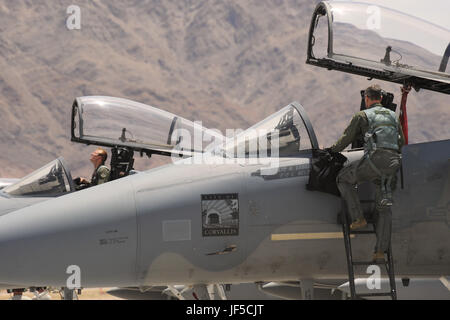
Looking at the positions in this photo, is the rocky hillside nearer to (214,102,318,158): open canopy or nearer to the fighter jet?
(214,102,318,158): open canopy

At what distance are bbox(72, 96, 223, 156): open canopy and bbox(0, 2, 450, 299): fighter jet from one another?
6.03m

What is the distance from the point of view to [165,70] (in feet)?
375

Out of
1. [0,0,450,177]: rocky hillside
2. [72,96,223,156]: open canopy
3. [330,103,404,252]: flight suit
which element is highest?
[0,0,450,177]: rocky hillside

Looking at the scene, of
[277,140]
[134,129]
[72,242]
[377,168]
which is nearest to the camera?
[72,242]

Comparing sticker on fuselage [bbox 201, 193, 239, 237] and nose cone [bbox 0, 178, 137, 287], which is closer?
nose cone [bbox 0, 178, 137, 287]

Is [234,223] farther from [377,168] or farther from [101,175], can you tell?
[101,175]

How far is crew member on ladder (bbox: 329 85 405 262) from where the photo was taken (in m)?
7.11

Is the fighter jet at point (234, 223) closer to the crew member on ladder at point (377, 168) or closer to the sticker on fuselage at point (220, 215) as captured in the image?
the sticker on fuselage at point (220, 215)

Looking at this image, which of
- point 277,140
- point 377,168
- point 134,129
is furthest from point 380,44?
point 134,129

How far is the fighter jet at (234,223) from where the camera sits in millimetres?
6789

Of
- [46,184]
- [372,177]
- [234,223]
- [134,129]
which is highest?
[134,129]

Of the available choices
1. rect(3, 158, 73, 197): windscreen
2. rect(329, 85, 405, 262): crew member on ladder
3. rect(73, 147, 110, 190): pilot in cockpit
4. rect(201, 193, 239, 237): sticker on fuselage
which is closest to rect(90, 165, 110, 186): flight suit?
rect(73, 147, 110, 190): pilot in cockpit

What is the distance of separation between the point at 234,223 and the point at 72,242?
148 cm

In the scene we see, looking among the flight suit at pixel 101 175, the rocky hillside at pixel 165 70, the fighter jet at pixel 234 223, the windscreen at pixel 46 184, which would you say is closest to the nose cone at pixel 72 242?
the fighter jet at pixel 234 223
